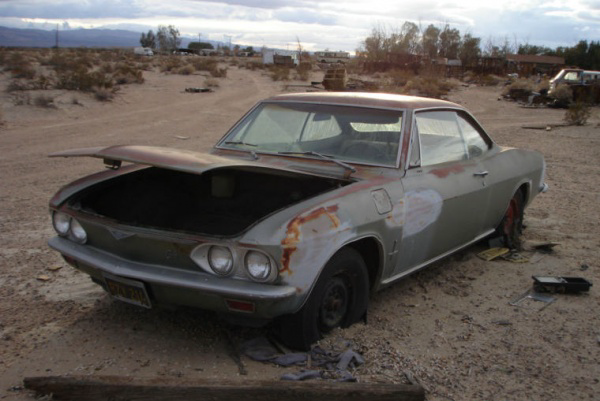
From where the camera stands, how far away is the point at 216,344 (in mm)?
3574

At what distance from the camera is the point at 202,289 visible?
122 inches

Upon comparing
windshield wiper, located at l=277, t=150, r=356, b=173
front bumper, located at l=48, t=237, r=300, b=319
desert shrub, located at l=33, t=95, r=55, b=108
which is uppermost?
windshield wiper, located at l=277, t=150, r=356, b=173

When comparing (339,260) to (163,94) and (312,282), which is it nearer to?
(312,282)

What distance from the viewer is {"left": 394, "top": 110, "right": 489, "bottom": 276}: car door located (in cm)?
408

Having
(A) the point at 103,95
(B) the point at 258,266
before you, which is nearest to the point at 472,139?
(B) the point at 258,266

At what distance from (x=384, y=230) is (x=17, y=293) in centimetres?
262

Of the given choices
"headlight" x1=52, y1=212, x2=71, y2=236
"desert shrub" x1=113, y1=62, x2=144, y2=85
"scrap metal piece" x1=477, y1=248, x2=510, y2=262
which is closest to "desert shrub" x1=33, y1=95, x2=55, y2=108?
"desert shrub" x1=113, y1=62, x2=144, y2=85

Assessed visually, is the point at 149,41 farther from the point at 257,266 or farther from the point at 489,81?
the point at 257,266

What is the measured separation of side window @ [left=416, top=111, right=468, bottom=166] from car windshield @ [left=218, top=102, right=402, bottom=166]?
240 millimetres

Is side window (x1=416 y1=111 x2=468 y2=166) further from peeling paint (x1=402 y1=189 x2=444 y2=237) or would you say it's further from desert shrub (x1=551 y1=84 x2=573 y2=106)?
desert shrub (x1=551 y1=84 x2=573 y2=106)

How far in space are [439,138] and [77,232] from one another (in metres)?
2.77

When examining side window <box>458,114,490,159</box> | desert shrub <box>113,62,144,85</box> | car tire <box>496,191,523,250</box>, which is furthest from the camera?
desert shrub <box>113,62,144,85</box>

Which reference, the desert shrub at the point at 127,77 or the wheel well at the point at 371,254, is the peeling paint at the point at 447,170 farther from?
the desert shrub at the point at 127,77

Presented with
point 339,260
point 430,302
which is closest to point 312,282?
point 339,260
